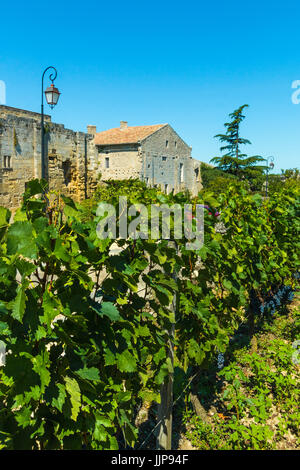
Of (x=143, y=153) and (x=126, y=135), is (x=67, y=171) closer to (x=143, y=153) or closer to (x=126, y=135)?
(x=143, y=153)

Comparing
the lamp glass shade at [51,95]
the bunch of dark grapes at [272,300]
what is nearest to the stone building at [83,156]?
the lamp glass shade at [51,95]

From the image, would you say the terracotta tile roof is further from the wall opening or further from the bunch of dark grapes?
the bunch of dark grapes

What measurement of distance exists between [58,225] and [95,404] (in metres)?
0.85

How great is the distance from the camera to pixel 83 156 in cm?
1808

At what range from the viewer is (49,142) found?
16234mm

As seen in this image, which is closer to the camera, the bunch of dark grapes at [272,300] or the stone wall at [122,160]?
the bunch of dark grapes at [272,300]

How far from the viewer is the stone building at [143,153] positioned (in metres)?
23.6

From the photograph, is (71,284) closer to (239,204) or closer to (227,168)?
(239,204)

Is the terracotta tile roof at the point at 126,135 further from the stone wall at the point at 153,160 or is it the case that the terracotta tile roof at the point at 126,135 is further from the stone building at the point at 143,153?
the stone wall at the point at 153,160

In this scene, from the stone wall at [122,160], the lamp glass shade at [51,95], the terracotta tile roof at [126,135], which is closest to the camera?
the lamp glass shade at [51,95]

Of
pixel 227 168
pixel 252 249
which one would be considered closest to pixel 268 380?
pixel 252 249

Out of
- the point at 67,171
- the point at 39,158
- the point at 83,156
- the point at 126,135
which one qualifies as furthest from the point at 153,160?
the point at 39,158

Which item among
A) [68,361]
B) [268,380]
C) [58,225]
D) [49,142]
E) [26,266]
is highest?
[49,142]

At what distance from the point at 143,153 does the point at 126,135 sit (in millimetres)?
2420
